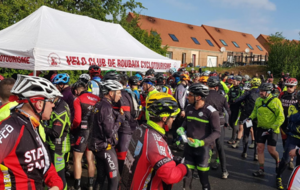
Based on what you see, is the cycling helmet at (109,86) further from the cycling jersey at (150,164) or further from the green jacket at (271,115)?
the green jacket at (271,115)

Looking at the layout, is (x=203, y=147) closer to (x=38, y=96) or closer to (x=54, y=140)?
(x=54, y=140)

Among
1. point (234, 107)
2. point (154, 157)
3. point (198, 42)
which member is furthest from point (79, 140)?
point (198, 42)

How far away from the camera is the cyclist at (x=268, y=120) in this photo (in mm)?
5395

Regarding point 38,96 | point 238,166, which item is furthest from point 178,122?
point 38,96

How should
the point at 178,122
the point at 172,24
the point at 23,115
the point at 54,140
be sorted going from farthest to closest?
the point at 172,24 < the point at 178,122 < the point at 54,140 < the point at 23,115

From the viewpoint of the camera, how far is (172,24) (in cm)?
4059

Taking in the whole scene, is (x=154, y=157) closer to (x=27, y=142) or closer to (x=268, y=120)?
(x=27, y=142)

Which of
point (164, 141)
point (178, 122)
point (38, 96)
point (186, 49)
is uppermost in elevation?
point (186, 49)

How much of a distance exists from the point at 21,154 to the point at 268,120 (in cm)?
529

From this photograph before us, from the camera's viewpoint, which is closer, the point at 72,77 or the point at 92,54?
the point at 92,54

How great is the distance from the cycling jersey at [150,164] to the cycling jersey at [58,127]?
1652 millimetres

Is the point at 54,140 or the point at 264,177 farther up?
the point at 54,140

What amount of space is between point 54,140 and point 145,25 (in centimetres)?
3434

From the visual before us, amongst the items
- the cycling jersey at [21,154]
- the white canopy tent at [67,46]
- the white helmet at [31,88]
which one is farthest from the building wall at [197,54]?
the cycling jersey at [21,154]
